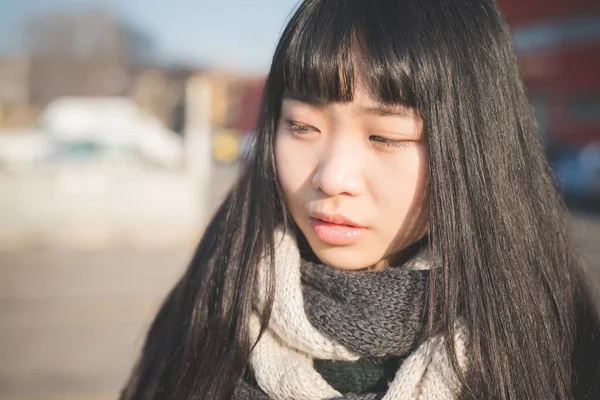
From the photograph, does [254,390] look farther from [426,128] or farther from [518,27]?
[518,27]

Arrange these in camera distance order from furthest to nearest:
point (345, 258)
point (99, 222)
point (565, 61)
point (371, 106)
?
point (565, 61) → point (99, 222) → point (345, 258) → point (371, 106)

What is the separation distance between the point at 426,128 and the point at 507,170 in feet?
0.72

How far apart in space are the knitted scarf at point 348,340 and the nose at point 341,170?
18cm

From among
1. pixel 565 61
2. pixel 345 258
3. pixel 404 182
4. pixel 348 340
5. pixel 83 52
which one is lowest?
pixel 348 340

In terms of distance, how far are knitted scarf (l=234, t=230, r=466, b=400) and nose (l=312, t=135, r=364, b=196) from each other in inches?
7.3

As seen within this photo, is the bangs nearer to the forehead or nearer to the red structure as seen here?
the forehead

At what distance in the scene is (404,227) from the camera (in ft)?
3.89

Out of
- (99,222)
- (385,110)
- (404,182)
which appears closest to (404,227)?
(404,182)

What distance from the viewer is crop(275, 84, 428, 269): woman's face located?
1102mm

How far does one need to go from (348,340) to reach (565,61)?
2252cm

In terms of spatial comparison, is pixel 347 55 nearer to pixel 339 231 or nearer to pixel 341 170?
pixel 341 170

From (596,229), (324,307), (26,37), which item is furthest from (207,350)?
(26,37)

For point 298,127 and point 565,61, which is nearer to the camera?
point 298,127

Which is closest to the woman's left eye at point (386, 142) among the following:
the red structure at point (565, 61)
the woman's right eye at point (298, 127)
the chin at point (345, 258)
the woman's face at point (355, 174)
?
Result: the woman's face at point (355, 174)
